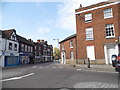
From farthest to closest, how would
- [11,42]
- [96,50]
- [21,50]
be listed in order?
[21,50] → [11,42] → [96,50]

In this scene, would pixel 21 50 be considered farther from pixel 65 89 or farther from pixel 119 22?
pixel 65 89

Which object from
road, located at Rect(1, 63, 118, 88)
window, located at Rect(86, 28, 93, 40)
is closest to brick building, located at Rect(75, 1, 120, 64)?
window, located at Rect(86, 28, 93, 40)

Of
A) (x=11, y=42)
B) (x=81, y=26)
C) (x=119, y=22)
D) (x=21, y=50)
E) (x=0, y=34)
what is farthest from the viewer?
(x=21, y=50)

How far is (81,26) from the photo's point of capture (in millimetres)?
20875

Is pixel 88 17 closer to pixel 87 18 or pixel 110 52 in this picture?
pixel 87 18

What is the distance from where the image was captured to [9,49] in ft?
89.0

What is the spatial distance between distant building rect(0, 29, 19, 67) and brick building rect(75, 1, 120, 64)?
1728 cm

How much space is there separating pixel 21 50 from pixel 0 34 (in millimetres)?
8370

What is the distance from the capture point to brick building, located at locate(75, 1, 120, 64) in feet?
57.7

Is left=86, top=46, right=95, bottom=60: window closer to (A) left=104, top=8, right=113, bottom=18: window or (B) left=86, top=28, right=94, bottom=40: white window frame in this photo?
(B) left=86, top=28, right=94, bottom=40: white window frame

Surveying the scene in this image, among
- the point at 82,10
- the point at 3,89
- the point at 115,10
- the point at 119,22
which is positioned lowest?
the point at 3,89

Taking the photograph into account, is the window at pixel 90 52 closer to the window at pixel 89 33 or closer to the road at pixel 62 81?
the window at pixel 89 33

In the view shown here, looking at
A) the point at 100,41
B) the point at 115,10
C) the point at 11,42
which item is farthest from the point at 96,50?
the point at 11,42

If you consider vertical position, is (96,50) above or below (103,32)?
below
